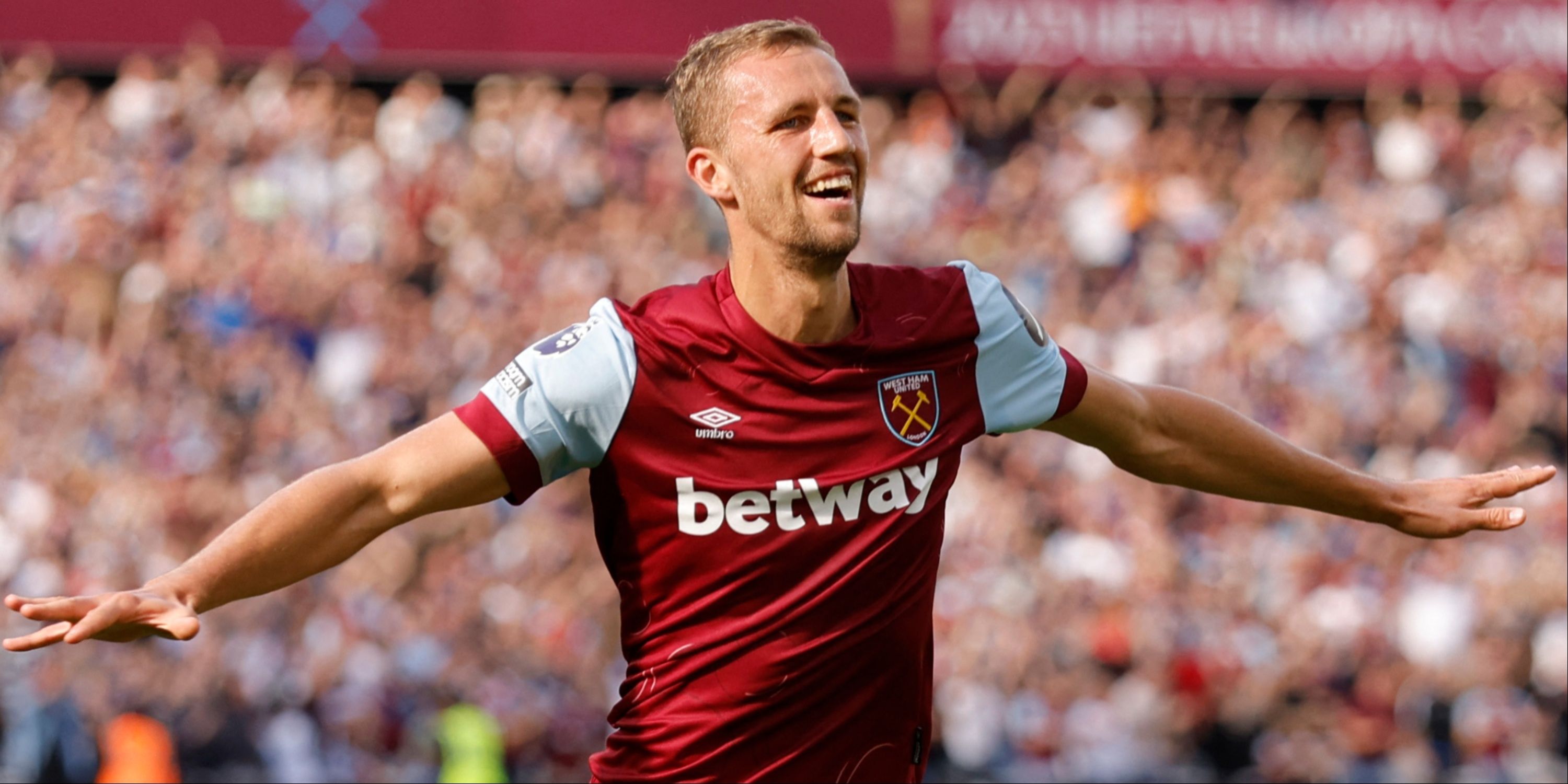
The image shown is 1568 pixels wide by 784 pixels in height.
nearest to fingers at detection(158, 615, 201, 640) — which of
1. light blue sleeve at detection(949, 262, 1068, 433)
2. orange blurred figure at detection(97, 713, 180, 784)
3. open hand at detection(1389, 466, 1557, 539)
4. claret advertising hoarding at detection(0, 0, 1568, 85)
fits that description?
light blue sleeve at detection(949, 262, 1068, 433)

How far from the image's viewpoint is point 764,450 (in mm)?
3902

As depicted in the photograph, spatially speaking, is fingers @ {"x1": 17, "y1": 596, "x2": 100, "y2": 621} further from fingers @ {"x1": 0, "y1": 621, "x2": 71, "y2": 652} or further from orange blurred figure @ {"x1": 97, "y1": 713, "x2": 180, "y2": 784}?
orange blurred figure @ {"x1": 97, "y1": 713, "x2": 180, "y2": 784}

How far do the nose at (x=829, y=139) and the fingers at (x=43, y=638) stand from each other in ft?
→ 5.77

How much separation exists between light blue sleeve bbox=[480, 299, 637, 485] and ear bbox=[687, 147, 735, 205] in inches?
16.1

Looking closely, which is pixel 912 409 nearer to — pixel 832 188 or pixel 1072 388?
pixel 1072 388

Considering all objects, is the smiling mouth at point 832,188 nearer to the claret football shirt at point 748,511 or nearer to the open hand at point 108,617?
the claret football shirt at point 748,511

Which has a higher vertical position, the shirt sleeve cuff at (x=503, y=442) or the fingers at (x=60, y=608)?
the shirt sleeve cuff at (x=503, y=442)

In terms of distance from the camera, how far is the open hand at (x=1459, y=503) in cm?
444

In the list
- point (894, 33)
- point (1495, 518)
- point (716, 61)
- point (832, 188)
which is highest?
point (894, 33)

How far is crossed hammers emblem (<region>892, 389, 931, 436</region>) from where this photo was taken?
401 centimetres

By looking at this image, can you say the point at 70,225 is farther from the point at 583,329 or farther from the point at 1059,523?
the point at 583,329

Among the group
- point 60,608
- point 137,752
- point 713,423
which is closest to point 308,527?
point 60,608

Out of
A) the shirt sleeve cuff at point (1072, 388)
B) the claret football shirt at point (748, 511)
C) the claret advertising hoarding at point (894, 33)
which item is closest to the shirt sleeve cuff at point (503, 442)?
the claret football shirt at point (748, 511)

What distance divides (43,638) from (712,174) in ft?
5.59
